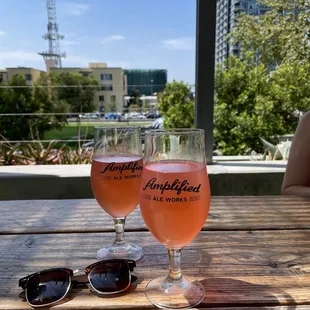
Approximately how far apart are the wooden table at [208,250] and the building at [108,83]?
247cm

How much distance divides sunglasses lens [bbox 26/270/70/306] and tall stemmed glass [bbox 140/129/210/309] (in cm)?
15

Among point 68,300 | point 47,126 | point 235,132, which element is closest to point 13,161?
point 47,126

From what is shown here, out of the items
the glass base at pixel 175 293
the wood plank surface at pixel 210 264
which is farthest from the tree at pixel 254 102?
the glass base at pixel 175 293

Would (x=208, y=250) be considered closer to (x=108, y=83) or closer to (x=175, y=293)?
(x=175, y=293)

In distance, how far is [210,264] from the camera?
0.68 metres

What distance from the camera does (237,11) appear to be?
4105 mm

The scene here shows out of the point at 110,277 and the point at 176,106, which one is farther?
the point at 176,106

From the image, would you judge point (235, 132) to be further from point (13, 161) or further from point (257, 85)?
point (13, 161)

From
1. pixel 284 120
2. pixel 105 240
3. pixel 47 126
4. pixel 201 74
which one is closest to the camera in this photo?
pixel 105 240

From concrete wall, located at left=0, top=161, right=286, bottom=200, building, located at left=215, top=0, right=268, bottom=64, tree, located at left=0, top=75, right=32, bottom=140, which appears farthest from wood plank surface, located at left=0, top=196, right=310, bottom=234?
building, located at left=215, top=0, right=268, bottom=64


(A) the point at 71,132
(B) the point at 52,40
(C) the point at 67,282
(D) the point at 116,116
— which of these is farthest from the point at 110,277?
(B) the point at 52,40

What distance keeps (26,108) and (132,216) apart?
3.13 m

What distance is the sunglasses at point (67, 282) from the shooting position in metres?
0.57

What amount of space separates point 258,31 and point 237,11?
0.48 m
